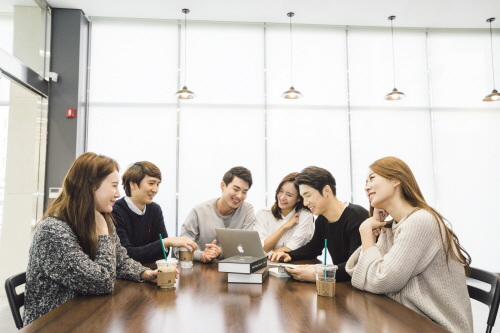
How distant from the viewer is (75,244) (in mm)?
1455

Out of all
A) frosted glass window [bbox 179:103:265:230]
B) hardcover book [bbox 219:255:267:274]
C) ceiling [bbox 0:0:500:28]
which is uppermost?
ceiling [bbox 0:0:500:28]

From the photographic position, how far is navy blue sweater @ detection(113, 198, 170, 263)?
90.1 inches

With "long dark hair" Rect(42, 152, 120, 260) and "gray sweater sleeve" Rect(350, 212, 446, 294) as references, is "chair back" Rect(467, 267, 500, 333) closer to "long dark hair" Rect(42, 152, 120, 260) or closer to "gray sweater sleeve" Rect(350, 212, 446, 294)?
"gray sweater sleeve" Rect(350, 212, 446, 294)

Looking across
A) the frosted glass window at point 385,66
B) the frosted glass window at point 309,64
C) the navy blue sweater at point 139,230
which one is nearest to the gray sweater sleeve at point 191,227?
the navy blue sweater at point 139,230

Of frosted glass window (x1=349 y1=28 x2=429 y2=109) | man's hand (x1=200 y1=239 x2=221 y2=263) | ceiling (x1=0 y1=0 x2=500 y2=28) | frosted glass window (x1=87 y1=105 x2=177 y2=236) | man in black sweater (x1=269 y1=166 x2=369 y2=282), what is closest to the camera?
man in black sweater (x1=269 y1=166 x2=369 y2=282)

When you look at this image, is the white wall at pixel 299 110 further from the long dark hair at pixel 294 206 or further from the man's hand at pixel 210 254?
the man's hand at pixel 210 254

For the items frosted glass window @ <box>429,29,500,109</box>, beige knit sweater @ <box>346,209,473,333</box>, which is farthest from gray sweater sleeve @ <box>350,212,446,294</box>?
frosted glass window @ <box>429,29,500,109</box>

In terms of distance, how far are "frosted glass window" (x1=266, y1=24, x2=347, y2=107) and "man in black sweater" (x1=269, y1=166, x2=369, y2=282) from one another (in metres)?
3.17

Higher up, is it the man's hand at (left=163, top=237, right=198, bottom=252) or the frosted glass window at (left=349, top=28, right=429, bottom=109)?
the frosted glass window at (left=349, top=28, right=429, bottom=109)

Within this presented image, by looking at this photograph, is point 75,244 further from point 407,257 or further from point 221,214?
point 221,214

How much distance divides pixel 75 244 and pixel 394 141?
15.9 ft

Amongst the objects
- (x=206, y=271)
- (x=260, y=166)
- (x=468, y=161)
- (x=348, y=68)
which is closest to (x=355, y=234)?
(x=206, y=271)

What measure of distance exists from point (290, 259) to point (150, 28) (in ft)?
14.1

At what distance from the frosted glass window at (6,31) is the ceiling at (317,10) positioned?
1.50 feet
